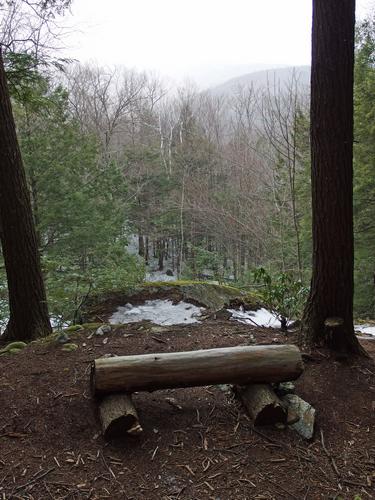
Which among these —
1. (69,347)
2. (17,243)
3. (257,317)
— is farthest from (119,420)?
(257,317)

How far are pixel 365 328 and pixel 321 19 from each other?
463 cm

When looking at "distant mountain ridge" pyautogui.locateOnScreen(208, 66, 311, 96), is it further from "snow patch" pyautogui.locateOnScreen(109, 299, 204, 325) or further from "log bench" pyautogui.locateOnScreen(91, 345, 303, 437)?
"log bench" pyautogui.locateOnScreen(91, 345, 303, 437)

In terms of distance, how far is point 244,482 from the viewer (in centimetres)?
239

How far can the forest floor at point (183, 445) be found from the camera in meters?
2.33

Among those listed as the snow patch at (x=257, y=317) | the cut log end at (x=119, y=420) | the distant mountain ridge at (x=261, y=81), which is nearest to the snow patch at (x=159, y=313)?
the snow patch at (x=257, y=317)

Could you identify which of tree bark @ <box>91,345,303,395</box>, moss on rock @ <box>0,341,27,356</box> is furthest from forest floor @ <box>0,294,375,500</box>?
moss on rock @ <box>0,341,27,356</box>

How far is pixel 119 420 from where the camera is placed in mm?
2611

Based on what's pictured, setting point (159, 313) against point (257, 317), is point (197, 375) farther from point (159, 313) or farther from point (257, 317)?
point (257, 317)

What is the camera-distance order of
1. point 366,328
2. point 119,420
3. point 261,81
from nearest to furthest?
point 119,420
point 366,328
point 261,81

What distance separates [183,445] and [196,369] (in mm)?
498

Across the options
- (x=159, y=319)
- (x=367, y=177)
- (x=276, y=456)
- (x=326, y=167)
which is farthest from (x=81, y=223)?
(x=276, y=456)

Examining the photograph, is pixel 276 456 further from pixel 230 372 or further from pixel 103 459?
pixel 103 459

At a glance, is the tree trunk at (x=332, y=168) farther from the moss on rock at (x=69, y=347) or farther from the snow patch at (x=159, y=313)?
the moss on rock at (x=69, y=347)

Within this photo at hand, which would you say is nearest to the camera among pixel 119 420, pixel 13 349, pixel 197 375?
pixel 119 420
